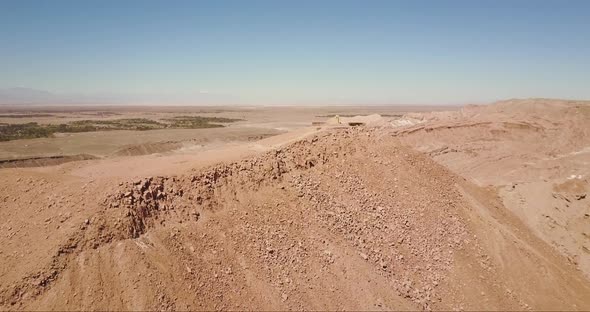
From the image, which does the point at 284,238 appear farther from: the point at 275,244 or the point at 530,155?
the point at 530,155

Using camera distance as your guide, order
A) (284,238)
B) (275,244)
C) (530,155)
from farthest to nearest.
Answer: (530,155)
(284,238)
(275,244)

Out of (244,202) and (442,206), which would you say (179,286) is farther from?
(442,206)

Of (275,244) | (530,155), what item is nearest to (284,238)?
(275,244)

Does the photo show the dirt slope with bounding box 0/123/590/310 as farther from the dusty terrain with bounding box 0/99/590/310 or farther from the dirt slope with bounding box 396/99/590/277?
the dirt slope with bounding box 396/99/590/277

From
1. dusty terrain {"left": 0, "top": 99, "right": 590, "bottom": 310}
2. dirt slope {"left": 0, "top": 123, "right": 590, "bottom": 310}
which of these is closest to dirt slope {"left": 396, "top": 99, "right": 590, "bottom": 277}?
dusty terrain {"left": 0, "top": 99, "right": 590, "bottom": 310}

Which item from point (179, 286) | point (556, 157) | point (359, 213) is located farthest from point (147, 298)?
point (556, 157)

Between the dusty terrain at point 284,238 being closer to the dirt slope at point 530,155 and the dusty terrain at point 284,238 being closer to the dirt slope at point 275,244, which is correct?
the dirt slope at point 275,244
